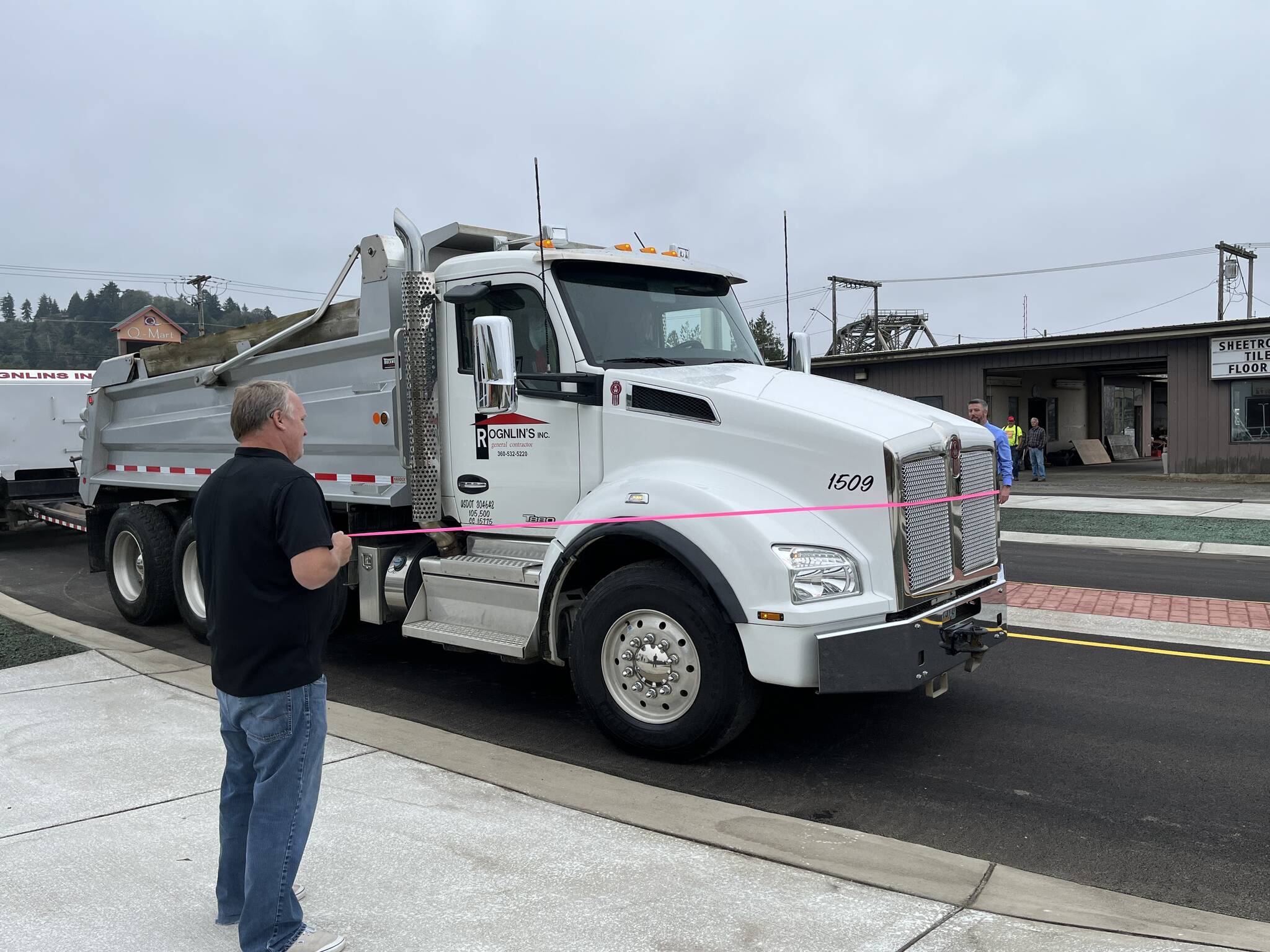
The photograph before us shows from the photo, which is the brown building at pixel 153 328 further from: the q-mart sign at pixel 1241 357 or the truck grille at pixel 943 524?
the truck grille at pixel 943 524

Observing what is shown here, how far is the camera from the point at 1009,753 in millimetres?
5293

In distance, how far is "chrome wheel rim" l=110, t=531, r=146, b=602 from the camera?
9.08 metres

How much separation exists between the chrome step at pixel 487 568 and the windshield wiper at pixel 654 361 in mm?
1284

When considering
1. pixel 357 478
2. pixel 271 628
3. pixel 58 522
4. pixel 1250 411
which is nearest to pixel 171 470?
pixel 357 478

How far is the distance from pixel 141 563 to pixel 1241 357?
24706 millimetres

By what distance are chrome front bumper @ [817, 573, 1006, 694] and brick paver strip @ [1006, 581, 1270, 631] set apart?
3.40 meters

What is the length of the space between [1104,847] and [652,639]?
2190 millimetres

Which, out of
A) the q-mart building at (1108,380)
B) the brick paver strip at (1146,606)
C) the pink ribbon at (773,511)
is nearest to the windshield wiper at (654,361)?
the pink ribbon at (773,511)

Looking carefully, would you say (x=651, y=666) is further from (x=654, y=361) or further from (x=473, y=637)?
(x=654, y=361)

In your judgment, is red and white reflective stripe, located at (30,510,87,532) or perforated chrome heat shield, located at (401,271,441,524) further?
red and white reflective stripe, located at (30,510,87,532)

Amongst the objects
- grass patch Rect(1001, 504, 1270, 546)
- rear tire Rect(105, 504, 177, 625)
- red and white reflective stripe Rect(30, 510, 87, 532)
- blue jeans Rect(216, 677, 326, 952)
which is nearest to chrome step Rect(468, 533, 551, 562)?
blue jeans Rect(216, 677, 326, 952)

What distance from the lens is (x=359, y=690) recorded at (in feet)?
22.1

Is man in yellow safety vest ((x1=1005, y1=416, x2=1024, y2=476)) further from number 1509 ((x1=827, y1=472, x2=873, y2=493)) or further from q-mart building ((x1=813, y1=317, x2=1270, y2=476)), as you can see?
number 1509 ((x1=827, y1=472, x2=873, y2=493))

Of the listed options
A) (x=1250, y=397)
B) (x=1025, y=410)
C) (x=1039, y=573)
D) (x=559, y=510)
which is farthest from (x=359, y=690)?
(x=1025, y=410)
